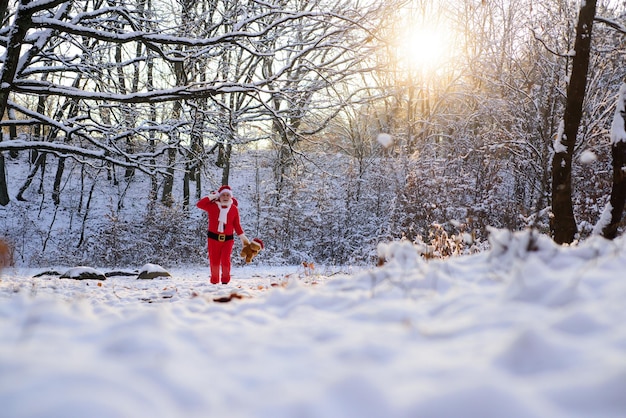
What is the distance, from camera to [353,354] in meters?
1.80

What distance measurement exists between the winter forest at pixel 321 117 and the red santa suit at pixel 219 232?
1.78 metres

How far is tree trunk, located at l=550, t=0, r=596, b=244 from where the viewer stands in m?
5.47

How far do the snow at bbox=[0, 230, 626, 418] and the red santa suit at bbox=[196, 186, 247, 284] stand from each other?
4.40m

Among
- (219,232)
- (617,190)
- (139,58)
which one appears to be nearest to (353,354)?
(617,190)

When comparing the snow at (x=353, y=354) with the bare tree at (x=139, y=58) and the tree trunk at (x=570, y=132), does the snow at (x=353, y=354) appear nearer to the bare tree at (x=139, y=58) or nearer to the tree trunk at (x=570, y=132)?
the tree trunk at (x=570, y=132)

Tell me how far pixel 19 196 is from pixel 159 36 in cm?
1536

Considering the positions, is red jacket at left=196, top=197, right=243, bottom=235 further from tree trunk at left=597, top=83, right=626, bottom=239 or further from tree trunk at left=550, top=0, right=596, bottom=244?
tree trunk at left=597, top=83, right=626, bottom=239

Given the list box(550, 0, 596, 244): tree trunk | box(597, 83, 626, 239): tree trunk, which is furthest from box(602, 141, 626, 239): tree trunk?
box(550, 0, 596, 244): tree trunk

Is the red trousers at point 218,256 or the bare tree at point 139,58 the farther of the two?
the red trousers at point 218,256

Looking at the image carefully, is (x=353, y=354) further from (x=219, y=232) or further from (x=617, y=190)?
(x=219, y=232)

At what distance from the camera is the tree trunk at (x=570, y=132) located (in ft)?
18.0

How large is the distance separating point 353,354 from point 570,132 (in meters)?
5.34

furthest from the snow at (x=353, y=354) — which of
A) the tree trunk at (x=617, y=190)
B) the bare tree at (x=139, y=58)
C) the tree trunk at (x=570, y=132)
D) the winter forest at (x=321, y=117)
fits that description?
the bare tree at (x=139, y=58)

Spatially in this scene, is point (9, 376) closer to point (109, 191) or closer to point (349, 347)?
point (349, 347)
